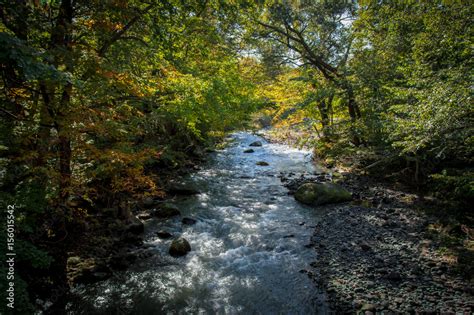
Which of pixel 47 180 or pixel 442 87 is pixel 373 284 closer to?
pixel 442 87

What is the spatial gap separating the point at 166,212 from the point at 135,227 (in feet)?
4.87

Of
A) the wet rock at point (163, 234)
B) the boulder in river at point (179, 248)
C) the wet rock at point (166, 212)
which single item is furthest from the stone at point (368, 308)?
the wet rock at point (166, 212)

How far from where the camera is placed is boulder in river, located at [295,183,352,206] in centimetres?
1030

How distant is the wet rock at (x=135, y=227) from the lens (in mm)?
7803

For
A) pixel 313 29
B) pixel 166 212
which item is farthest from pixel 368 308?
pixel 313 29

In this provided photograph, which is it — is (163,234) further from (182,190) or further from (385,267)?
(385,267)

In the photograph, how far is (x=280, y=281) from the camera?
5883 millimetres

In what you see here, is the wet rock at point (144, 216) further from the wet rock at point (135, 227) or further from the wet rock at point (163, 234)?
the wet rock at point (163, 234)

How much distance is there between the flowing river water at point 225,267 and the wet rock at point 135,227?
22 cm

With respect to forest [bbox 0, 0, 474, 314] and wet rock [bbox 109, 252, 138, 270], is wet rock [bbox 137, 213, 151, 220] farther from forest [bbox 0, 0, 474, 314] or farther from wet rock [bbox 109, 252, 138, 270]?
wet rock [bbox 109, 252, 138, 270]

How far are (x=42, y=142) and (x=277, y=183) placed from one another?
1035cm

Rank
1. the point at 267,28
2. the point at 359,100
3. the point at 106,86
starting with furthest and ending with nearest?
the point at 267,28 < the point at 359,100 < the point at 106,86

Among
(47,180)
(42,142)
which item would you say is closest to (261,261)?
(47,180)

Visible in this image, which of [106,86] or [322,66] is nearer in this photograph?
[106,86]
